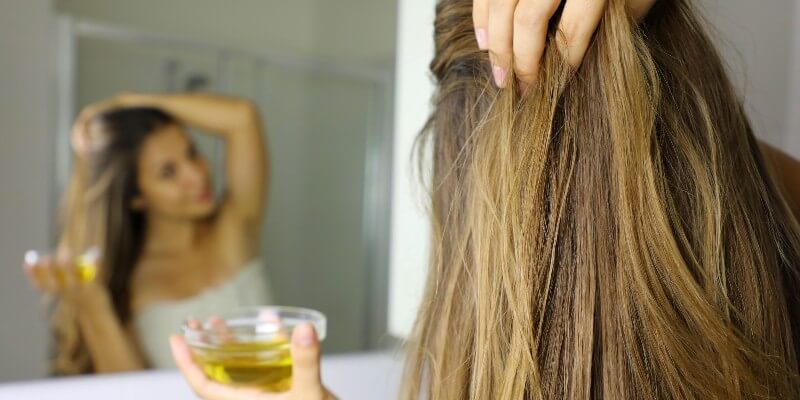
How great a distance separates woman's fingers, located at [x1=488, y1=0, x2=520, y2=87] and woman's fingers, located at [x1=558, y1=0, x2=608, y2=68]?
1.5 inches

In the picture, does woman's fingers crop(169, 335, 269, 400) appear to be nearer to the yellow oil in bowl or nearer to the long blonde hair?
the yellow oil in bowl

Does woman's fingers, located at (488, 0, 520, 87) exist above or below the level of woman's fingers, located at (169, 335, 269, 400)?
above

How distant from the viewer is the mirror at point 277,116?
720 millimetres

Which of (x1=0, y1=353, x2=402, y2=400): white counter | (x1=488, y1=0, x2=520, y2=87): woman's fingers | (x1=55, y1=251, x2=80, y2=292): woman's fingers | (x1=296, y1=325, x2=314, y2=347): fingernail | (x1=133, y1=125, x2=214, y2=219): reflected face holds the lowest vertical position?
(x1=0, y1=353, x2=402, y2=400): white counter

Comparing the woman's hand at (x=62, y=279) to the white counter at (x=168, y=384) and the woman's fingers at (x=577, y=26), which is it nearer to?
the white counter at (x=168, y=384)

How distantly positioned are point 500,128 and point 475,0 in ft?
0.33

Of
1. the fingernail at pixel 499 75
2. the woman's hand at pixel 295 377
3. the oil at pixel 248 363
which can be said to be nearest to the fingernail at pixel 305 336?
the woman's hand at pixel 295 377

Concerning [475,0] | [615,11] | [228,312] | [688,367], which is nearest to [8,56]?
[228,312]

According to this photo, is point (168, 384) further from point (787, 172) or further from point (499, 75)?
point (787, 172)

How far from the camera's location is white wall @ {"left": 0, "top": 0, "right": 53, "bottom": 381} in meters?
0.70

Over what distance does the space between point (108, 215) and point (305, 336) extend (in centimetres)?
36

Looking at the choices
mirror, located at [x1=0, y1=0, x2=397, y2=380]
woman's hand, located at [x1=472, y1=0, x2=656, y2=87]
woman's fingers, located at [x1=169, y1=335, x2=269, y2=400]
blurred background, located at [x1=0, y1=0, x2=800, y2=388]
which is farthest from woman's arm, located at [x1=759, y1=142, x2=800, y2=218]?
woman's fingers, located at [x1=169, y1=335, x2=269, y2=400]

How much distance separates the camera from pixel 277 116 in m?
0.88

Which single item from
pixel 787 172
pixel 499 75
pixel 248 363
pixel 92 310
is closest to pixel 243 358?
pixel 248 363
